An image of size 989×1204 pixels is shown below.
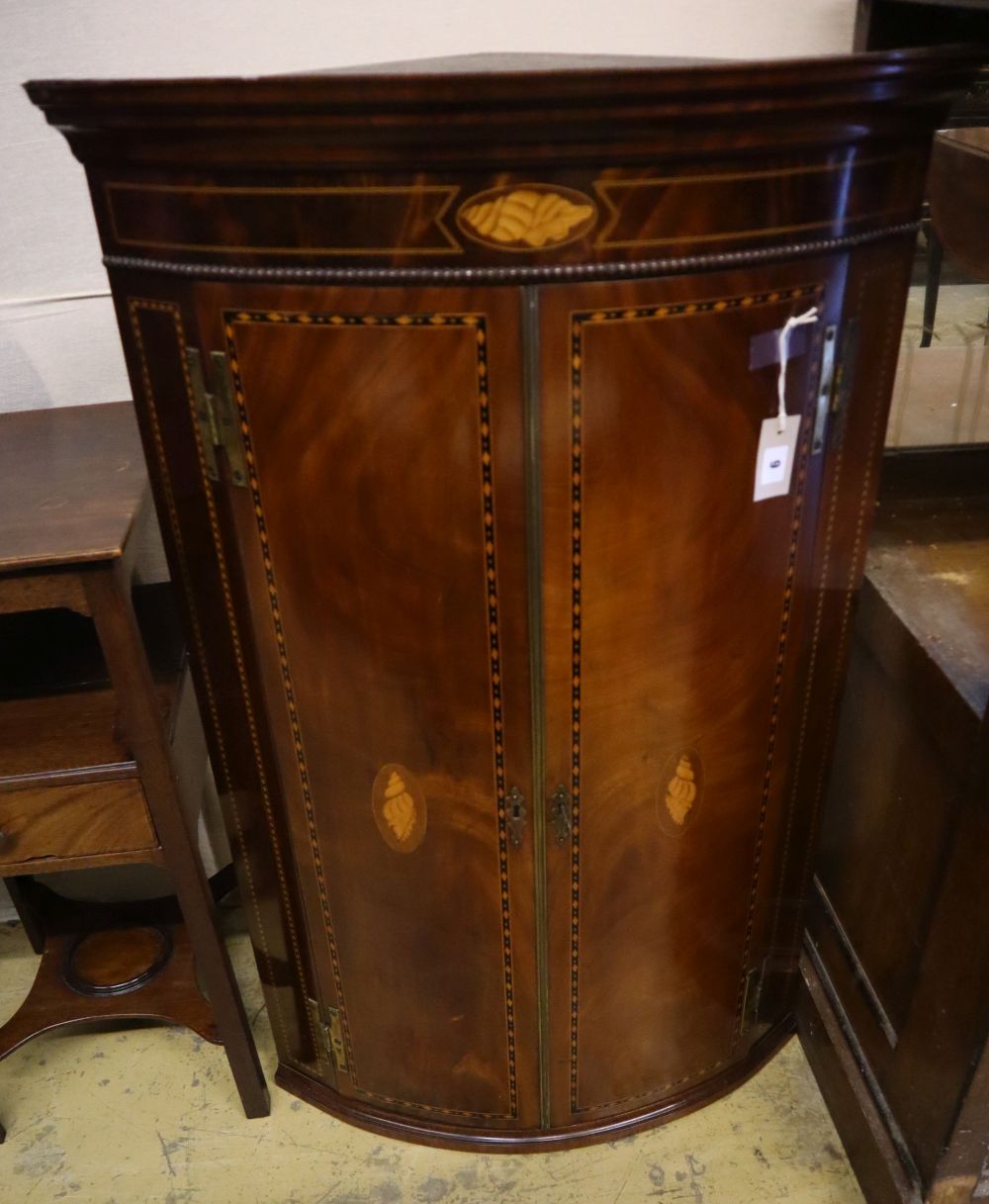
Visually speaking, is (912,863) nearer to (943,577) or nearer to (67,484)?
(943,577)

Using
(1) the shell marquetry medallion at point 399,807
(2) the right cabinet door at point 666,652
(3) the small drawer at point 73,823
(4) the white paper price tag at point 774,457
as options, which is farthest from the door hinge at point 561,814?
(3) the small drawer at point 73,823

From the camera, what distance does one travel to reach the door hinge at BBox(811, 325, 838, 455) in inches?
32.8

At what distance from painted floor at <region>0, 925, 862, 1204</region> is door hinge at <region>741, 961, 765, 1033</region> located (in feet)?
0.44

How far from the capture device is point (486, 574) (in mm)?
842

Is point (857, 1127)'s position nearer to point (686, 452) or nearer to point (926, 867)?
point (926, 867)

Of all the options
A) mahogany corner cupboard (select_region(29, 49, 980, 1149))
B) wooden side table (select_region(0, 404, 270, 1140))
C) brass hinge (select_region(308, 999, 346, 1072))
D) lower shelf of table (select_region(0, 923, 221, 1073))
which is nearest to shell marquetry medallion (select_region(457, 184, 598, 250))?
mahogany corner cupboard (select_region(29, 49, 980, 1149))

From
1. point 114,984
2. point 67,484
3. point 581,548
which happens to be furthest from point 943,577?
point 114,984

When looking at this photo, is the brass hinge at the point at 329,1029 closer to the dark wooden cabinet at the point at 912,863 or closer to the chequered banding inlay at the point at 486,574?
the chequered banding inlay at the point at 486,574

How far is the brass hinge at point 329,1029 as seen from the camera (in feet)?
3.91

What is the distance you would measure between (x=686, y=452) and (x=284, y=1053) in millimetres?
997

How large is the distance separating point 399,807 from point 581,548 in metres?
0.34

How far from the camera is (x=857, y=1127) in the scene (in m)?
1.21

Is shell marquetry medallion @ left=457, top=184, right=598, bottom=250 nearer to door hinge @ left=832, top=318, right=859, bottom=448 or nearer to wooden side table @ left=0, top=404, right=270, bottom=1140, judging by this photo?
door hinge @ left=832, top=318, right=859, bottom=448

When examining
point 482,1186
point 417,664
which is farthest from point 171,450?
point 482,1186
